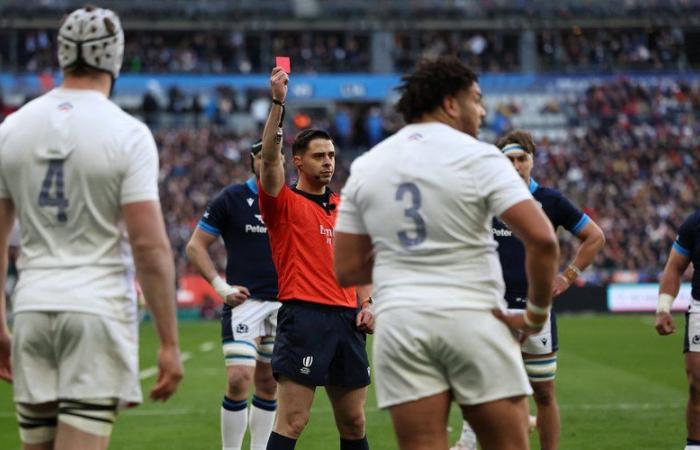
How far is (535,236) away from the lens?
5332 millimetres

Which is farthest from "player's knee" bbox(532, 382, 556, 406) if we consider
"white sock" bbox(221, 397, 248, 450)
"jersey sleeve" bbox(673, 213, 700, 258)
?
"white sock" bbox(221, 397, 248, 450)

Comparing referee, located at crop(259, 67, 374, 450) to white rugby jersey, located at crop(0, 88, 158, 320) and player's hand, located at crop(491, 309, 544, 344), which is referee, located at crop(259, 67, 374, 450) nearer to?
player's hand, located at crop(491, 309, 544, 344)

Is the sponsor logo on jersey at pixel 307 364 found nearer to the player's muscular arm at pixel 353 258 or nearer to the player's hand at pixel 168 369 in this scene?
the player's muscular arm at pixel 353 258

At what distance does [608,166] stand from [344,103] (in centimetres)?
1141

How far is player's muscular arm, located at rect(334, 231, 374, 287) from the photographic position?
5781mm

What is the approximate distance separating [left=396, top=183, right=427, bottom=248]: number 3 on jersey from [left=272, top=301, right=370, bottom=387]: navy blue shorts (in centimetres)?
286

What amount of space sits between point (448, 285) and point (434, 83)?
3.15 feet

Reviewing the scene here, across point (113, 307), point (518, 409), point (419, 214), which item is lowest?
point (518, 409)

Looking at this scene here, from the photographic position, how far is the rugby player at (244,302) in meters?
9.89

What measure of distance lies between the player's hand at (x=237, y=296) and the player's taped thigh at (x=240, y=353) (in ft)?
1.28

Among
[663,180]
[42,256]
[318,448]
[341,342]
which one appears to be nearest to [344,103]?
[663,180]

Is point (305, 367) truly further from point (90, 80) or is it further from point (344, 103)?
point (344, 103)

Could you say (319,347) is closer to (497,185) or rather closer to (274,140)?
(274,140)

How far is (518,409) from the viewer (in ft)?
17.9
